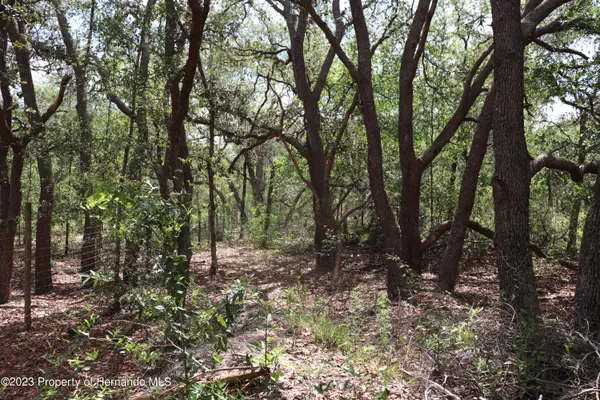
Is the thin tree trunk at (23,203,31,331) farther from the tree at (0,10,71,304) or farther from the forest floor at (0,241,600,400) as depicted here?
the tree at (0,10,71,304)

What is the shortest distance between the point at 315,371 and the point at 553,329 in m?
2.24

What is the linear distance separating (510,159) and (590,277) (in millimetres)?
1607

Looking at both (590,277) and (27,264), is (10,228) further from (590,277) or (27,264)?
(590,277)

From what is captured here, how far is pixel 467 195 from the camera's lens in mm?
7855

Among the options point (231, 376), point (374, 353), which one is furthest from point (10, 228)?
point (374, 353)

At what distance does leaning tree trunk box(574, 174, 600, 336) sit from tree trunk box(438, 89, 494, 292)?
3.37 metres

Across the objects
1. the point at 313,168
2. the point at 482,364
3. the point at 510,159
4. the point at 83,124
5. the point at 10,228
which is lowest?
the point at 482,364

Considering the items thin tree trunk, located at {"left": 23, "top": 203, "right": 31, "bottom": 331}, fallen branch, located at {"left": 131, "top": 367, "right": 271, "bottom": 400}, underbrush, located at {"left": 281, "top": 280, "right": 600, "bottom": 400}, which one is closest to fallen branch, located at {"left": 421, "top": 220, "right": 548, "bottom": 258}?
underbrush, located at {"left": 281, "top": 280, "right": 600, "bottom": 400}

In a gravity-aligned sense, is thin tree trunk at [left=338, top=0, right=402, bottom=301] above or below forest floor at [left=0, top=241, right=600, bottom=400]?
above

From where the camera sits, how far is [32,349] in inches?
220

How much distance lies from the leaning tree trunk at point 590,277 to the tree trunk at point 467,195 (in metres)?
3.37

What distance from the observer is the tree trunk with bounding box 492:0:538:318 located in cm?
508

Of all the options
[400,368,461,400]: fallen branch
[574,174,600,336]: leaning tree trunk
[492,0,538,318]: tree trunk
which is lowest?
[400,368,461,400]: fallen branch

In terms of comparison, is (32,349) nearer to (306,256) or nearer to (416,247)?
(416,247)
